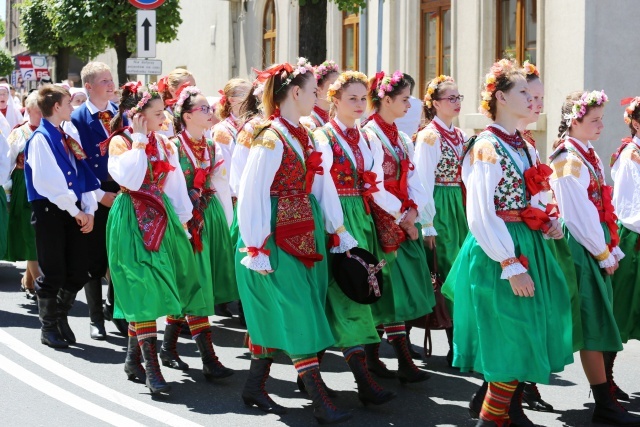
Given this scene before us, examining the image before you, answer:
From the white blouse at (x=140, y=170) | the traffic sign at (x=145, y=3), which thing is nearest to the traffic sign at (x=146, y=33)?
the traffic sign at (x=145, y=3)

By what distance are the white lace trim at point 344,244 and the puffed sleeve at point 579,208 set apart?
1231 millimetres

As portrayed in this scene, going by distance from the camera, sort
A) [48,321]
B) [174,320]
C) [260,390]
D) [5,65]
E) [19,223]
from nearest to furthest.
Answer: [260,390] → [174,320] → [48,321] → [19,223] → [5,65]

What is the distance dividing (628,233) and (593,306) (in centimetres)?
112

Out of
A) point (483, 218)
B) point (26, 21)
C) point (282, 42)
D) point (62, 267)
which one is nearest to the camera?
point (483, 218)

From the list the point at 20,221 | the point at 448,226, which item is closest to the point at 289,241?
the point at 448,226

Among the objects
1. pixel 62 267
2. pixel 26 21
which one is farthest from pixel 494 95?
pixel 26 21

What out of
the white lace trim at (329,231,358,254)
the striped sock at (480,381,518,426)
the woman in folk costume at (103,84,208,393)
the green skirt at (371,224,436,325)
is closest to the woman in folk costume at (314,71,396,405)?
the green skirt at (371,224,436,325)

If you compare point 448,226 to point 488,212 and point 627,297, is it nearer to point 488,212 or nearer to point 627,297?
point 627,297

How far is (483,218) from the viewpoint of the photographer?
584 centimetres

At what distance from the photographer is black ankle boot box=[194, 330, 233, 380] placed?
305 inches

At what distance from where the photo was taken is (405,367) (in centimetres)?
763

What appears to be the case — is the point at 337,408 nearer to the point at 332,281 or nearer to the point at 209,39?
the point at 332,281

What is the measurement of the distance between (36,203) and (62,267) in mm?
557

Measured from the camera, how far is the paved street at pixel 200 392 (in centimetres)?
679
